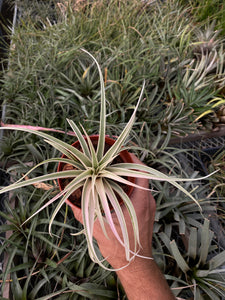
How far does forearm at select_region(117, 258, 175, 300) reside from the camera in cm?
50

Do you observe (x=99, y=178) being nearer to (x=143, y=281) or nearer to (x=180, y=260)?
(x=143, y=281)

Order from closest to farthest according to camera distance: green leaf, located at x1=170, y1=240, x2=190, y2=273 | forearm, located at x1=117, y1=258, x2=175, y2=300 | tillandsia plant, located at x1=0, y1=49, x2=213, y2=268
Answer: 1. tillandsia plant, located at x1=0, y1=49, x2=213, y2=268
2. forearm, located at x1=117, y1=258, x2=175, y2=300
3. green leaf, located at x1=170, y1=240, x2=190, y2=273

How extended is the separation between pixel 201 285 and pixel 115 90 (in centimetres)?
87

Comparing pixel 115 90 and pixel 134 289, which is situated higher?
pixel 115 90

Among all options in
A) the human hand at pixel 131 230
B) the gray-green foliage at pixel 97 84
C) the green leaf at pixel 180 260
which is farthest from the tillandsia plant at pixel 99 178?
the gray-green foliage at pixel 97 84

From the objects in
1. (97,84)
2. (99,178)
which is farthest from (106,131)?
(99,178)

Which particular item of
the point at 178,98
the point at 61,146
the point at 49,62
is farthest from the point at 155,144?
the point at 49,62

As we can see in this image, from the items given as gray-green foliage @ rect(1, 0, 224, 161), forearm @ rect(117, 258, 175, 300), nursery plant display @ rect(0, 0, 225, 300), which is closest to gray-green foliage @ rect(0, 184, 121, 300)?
nursery plant display @ rect(0, 0, 225, 300)

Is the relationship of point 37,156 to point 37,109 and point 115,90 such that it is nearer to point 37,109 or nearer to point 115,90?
point 37,109

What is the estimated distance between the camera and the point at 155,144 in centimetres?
93

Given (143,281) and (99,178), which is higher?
(99,178)

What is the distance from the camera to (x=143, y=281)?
0.51m

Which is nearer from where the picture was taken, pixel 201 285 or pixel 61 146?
pixel 61 146

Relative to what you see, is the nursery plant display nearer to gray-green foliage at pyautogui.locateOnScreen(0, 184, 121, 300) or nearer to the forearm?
gray-green foliage at pyautogui.locateOnScreen(0, 184, 121, 300)
